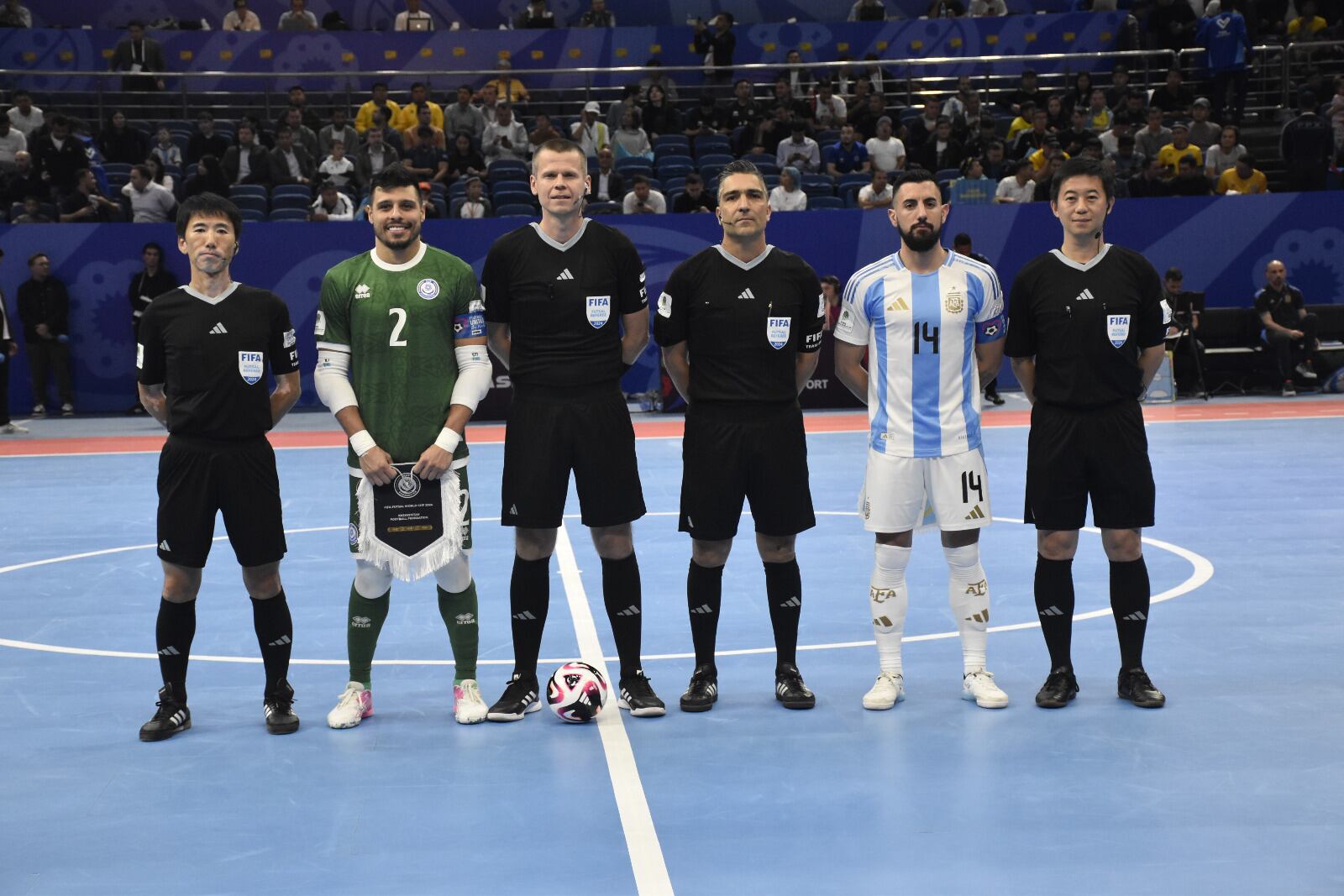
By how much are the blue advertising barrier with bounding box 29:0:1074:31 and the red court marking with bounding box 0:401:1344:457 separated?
35.7 ft

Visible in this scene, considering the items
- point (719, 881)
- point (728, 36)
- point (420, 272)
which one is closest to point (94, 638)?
point (420, 272)

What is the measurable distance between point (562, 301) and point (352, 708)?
2.04m

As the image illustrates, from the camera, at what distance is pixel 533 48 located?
24.7 m

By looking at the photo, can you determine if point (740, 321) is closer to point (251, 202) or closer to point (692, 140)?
point (251, 202)

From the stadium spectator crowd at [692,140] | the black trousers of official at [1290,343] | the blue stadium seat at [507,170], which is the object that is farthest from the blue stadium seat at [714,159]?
the black trousers of official at [1290,343]

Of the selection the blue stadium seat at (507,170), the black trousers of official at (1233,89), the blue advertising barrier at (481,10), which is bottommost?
the blue stadium seat at (507,170)

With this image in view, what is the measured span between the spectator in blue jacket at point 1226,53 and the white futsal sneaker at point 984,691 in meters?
19.5

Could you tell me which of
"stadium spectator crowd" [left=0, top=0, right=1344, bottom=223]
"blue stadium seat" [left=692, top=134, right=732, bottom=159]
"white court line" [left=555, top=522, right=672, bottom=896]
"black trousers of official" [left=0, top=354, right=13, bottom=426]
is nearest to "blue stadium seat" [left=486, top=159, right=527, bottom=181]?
"stadium spectator crowd" [left=0, top=0, right=1344, bottom=223]

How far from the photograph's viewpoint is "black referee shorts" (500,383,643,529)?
6203mm

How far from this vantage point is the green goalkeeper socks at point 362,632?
6.29 metres

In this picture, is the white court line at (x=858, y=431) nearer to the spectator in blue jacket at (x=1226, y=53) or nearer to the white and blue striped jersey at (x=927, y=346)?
the spectator in blue jacket at (x=1226, y=53)

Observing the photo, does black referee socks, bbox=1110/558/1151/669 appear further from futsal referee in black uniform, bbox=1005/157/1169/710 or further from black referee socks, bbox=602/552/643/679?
black referee socks, bbox=602/552/643/679

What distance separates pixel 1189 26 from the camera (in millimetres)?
24000

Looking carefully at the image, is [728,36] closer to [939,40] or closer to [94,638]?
[939,40]
